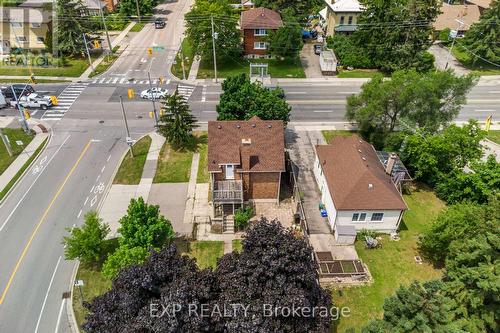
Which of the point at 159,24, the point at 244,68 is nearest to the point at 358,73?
the point at 244,68

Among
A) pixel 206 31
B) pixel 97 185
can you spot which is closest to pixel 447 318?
pixel 97 185

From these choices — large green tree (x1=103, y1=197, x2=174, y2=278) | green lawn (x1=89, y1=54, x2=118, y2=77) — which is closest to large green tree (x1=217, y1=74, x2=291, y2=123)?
large green tree (x1=103, y1=197, x2=174, y2=278)

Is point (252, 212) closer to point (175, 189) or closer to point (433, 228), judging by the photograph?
point (175, 189)

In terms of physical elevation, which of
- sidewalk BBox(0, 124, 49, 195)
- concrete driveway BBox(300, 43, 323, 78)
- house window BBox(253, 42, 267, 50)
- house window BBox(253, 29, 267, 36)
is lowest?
sidewalk BBox(0, 124, 49, 195)

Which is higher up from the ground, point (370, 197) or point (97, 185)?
point (370, 197)

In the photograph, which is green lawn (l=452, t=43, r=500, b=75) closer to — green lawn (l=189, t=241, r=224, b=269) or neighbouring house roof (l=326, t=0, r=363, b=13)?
neighbouring house roof (l=326, t=0, r=363, b=13)

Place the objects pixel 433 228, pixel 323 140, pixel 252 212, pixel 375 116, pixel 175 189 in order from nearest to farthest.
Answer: pixel 433 228
pixel 252 212
pixel 175 189
pixel 375 116
pixel 323 140
